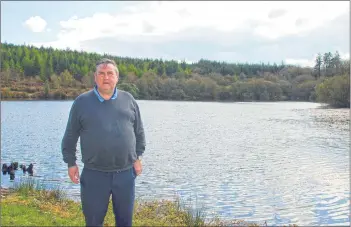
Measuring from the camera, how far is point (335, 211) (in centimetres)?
1332

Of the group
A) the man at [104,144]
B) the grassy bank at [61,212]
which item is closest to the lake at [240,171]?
the grassy bank at [61,212]

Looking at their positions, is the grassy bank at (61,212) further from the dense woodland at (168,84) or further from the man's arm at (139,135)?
the dense woodland at (168,84)

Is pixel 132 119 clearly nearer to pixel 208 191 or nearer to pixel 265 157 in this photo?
pixel 208 191

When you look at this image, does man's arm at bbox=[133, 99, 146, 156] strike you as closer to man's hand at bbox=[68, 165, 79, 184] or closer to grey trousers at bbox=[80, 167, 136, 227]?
grey trousers at bbox=[80, 167, 136, 227]

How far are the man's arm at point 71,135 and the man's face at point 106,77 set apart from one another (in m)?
0.45

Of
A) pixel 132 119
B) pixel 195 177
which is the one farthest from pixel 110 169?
pixel 195 177

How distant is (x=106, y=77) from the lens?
5.82 meters

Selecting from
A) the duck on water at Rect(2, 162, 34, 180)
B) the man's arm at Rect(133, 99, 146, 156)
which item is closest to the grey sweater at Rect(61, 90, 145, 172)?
the man's arm at Rect(133, 99, 146, 156)

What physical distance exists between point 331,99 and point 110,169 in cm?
9084

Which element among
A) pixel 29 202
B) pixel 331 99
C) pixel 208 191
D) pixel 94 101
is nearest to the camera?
pixel 94 101

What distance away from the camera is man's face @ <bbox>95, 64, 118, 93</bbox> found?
5785 mm

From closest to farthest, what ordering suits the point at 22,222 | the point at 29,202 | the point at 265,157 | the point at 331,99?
the point at 22,222 < the point at 29,202 < the point at 265,157 < the point at 331,99

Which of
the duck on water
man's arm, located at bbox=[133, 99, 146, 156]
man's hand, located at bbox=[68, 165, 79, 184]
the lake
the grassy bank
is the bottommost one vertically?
the lake

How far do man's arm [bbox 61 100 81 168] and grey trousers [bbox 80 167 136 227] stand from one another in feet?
1.06
